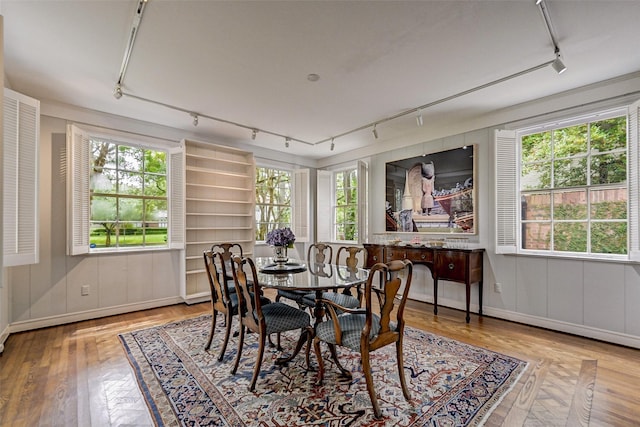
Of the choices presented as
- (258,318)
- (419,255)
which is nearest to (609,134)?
(419,255)

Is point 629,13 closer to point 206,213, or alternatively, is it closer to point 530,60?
point 530,60

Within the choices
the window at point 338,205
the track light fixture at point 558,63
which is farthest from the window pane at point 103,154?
the track light fixture at point 558,63

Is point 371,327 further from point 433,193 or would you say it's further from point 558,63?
point 433,193

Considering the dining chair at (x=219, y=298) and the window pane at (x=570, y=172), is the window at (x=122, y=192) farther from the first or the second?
the window pane at (x=570, y=172)

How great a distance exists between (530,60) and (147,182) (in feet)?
15.9

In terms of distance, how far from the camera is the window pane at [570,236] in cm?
330

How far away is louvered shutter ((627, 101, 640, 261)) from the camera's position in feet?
9.15

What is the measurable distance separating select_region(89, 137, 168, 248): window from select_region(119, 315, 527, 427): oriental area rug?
1.73 metres

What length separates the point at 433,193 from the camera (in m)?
4.45

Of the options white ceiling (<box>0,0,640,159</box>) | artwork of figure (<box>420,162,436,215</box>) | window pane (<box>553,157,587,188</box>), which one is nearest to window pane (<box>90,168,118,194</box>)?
white ceiling (<box>0,0,640,159</box>)

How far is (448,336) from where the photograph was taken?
3.17 metres

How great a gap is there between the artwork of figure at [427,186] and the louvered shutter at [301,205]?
234 centimetres

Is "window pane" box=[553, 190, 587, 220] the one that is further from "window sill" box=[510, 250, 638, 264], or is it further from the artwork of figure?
the artwork of figure

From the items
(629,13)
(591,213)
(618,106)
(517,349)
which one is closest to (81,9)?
(629,13)
